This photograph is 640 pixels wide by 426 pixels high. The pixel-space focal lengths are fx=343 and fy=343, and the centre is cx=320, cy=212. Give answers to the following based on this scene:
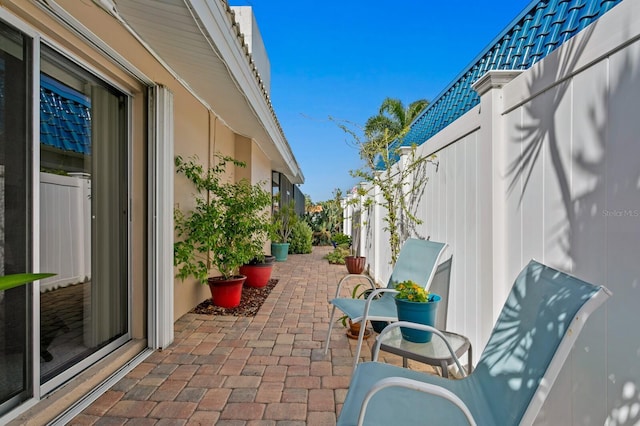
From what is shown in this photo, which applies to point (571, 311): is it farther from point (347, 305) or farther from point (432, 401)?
point (347, 305)

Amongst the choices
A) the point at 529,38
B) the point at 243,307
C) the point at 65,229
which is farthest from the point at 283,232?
the point at 529,38

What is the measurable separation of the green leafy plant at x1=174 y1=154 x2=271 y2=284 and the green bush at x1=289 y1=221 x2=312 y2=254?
523cm

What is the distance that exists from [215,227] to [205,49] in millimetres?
1860

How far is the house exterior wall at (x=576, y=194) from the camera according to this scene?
1.08m

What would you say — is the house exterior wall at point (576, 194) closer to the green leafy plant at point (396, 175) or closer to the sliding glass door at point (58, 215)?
the green leafy plant at point (396, 175)

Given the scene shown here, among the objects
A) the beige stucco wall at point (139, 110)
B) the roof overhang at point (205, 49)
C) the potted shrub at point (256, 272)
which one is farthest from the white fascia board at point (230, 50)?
the potted shrub at point (256, 272)

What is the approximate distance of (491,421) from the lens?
123 centimetres

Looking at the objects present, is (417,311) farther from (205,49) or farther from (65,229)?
(205,49)

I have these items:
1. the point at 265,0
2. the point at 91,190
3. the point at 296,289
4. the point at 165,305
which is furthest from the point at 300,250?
the point at 91,190

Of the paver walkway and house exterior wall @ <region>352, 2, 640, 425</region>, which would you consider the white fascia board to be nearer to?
house exterior wall @ <region>352, 2, 640, 425</region>

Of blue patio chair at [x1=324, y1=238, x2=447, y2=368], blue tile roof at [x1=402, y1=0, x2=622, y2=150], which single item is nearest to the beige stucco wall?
blue patio chair at [x1=324, y1=238, x2=447, y2=368]

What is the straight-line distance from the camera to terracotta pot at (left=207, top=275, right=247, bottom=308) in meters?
4.01

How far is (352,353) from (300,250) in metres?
7.03

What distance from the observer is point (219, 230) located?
3801 mm
